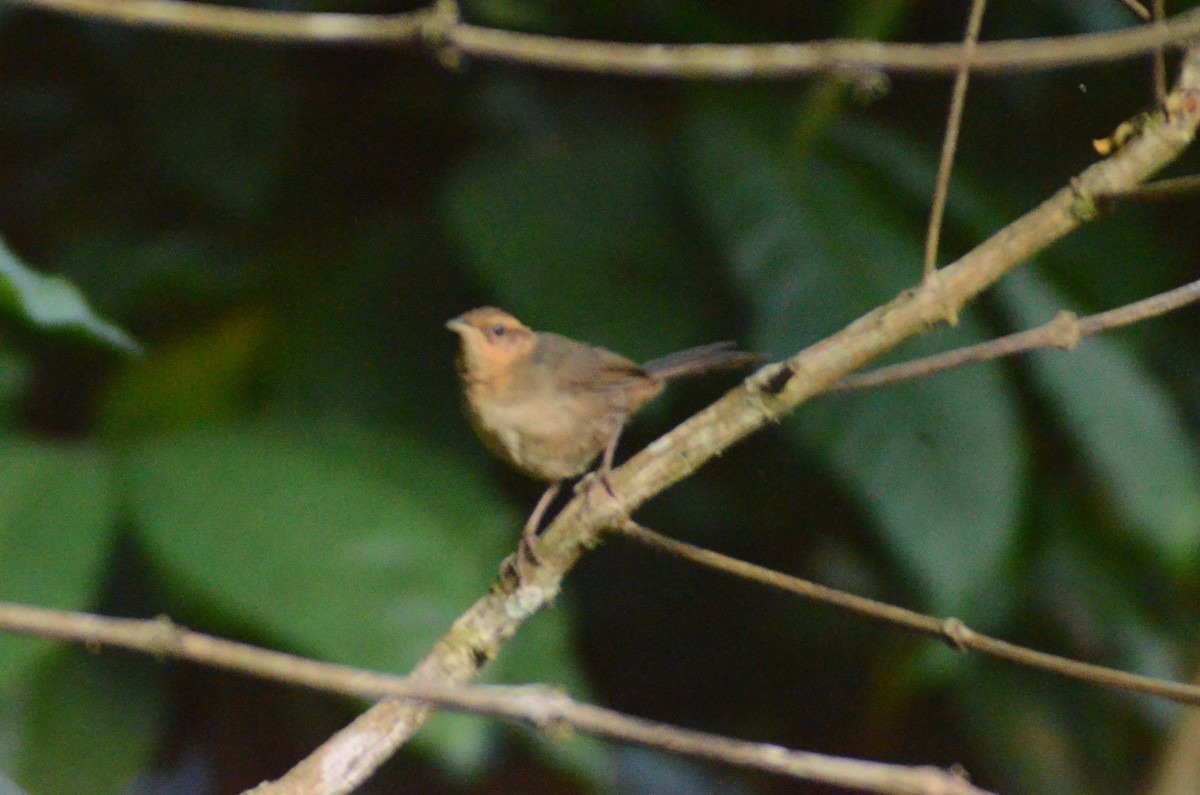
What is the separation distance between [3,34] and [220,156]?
76 centimetres

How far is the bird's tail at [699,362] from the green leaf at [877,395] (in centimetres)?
36

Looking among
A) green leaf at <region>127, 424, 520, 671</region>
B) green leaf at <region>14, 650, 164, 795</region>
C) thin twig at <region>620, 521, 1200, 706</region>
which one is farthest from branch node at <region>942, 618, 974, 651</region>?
green leaf at <region>14, 650, 164, 795</region>

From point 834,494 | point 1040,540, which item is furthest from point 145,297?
point 1040,540

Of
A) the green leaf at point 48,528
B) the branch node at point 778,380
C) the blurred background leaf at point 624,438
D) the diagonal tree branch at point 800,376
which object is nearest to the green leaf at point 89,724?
the blurred background leaf at point 624,438

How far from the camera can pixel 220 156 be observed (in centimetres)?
326

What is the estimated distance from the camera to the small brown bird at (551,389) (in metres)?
2.38

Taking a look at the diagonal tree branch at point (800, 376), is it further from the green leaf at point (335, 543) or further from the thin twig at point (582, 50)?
the green leaf at point (335, 543)

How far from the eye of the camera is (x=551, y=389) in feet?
8.11

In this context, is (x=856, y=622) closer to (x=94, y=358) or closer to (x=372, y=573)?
(x=372, y=573)

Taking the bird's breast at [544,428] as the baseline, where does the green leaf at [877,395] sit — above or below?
above

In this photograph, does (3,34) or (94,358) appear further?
(3,34)

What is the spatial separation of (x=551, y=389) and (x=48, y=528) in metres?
0.92

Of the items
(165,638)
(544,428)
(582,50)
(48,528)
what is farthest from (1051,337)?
(48,528)

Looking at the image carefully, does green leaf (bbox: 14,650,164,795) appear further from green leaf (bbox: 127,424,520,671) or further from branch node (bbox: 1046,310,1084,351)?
branch node (bbox: 1046,310,1084,351)
